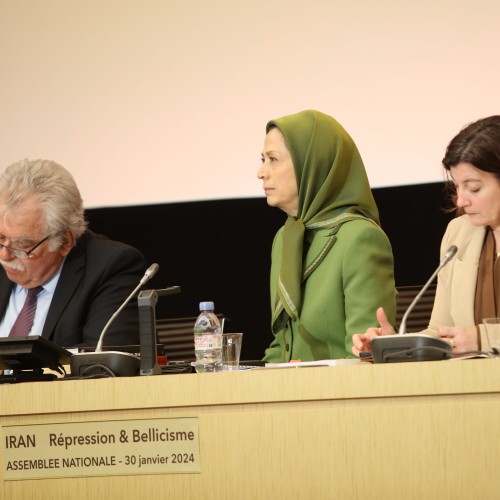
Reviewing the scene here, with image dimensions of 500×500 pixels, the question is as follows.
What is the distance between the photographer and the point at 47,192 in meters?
3.04

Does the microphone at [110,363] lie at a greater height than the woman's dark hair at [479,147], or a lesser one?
lesser

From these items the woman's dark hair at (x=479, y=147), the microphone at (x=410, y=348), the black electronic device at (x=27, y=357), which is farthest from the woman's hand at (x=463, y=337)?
the black electronic device at (x=27, y=357)

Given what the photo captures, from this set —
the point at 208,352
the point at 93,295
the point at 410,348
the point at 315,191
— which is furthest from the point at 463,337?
the point at 93,295

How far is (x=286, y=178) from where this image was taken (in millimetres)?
2857

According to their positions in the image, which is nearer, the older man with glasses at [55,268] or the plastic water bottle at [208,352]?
the plastic water bottle at [208,352]

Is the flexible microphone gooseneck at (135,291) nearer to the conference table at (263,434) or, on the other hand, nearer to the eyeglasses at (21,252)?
the conference table at (263,434)

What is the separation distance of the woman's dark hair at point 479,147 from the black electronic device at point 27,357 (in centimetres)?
121

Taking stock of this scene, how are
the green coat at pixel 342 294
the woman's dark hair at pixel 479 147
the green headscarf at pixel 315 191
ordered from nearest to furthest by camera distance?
the woman's dark hair at pixel 479 147
the green coat at pixel 342 294
the green headscarf at pixel 315 191

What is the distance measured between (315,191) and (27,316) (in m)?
1.02

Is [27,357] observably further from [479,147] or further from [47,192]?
[479,147]

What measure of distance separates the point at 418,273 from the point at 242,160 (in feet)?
2.77

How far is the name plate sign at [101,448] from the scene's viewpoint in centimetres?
172

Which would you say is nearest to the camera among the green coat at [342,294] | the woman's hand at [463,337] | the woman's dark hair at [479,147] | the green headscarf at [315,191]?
the woman's hand at [463,337]

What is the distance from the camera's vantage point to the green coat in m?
2.63
